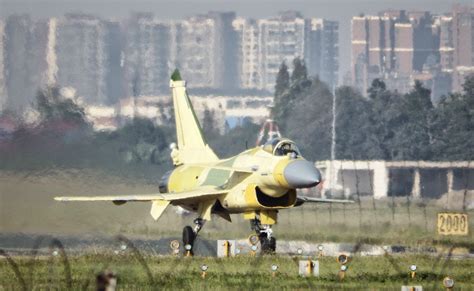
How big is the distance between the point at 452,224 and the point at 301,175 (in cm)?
722

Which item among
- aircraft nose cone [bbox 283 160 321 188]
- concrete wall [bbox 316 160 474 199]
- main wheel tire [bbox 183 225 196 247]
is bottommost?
concrete wall [bbox 316 160 474 199]

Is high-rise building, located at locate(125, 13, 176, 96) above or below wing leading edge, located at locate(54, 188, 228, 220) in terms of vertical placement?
above

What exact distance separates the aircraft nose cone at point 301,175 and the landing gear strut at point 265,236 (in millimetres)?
1350

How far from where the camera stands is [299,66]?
69.7 meters

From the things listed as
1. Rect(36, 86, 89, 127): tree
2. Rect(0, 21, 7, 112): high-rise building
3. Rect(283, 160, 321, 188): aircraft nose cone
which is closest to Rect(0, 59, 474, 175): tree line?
Rect(36, 86, 89, 127): tree

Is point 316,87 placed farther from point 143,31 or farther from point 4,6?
point 4,6

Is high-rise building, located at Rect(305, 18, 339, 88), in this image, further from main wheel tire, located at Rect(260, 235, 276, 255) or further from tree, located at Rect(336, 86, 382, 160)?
main wheel tire, located at Rect(260, 235, 276, 255)

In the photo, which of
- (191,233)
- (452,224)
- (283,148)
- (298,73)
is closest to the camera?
(283,148)

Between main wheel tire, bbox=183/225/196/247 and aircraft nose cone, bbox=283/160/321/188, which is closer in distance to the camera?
aircraft nose cone, bbox=283/160/321/188

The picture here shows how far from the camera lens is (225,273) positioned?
1013 inches

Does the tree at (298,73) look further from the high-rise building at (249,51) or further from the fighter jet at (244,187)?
the fighter jet at (244,187)

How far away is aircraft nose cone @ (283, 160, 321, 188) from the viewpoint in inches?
1172

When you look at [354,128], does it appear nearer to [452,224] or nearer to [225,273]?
[452,224]

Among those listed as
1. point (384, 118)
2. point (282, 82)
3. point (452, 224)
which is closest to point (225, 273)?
point (452, 224)
